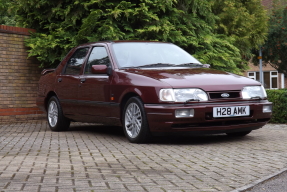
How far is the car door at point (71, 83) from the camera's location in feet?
30.2

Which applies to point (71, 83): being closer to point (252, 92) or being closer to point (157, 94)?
point (157, 94)

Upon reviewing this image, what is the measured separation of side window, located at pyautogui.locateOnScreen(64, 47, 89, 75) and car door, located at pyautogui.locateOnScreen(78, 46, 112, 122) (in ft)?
0.79

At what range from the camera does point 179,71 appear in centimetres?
782

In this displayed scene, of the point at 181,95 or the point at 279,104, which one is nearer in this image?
the point at 181,95

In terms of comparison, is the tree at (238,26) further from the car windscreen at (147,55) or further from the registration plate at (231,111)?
the registration plate at (231,111)

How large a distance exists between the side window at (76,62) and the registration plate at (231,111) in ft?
10.1

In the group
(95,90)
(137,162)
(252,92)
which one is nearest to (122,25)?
(95,90)

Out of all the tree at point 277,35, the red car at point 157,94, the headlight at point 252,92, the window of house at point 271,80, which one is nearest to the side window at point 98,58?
the red car at point 157,94

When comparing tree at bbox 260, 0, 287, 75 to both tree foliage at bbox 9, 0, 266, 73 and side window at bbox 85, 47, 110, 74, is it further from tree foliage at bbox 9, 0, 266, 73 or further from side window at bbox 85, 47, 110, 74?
side window at bbox 85, 47, 110, 74

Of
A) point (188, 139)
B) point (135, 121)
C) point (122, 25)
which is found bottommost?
point (188, 139)

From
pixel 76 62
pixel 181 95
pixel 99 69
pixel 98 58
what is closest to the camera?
pixel 181 95

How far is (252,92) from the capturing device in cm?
757

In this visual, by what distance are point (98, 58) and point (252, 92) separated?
2751 mm

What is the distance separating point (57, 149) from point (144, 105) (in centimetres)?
135
